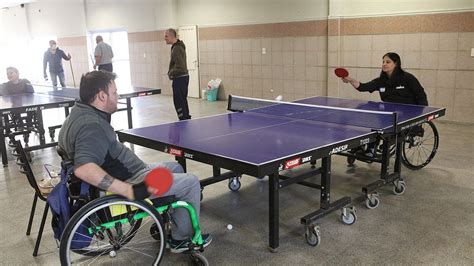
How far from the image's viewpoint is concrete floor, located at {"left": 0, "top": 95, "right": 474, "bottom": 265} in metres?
2.80

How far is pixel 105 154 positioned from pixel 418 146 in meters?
3.94

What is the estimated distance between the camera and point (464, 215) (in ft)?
11.1

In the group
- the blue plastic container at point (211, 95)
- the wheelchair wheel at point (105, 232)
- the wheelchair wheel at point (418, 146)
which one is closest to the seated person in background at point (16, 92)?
the wheelchair wheel at point (105, 232)

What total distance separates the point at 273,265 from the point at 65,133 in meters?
1.47

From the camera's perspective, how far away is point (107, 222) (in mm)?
2369

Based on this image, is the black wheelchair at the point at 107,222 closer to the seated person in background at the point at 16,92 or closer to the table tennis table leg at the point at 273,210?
the table tennis table leg at the point at 273,210

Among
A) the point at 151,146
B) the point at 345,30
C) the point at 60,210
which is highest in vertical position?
the point at 345,30

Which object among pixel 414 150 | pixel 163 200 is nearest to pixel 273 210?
pixel 163 200

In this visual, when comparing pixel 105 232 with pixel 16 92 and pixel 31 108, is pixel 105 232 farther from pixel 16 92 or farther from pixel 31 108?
pixel 16 92

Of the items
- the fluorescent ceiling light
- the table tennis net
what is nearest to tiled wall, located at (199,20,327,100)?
the table tennis net

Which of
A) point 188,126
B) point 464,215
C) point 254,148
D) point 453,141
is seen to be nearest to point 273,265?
point 254,148

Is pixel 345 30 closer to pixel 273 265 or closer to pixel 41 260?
pixel 273 265

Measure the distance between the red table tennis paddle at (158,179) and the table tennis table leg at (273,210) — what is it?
83 centimetres

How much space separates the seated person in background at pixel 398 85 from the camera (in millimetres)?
4359
